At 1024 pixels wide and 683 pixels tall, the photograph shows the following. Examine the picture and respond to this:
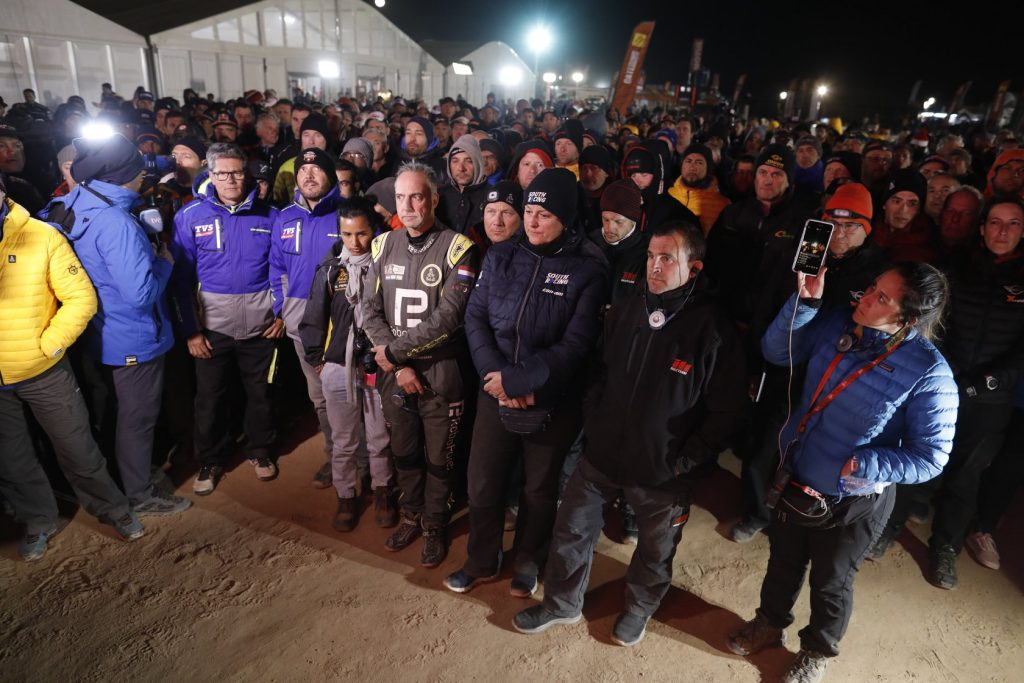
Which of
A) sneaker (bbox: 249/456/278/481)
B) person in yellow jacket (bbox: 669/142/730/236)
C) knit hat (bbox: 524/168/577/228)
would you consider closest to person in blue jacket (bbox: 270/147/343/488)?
sneaker (bbox: 249/456/278/481)

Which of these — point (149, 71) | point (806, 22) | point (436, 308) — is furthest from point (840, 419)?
point (806, 22)

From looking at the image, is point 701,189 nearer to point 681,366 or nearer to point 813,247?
point 813,247

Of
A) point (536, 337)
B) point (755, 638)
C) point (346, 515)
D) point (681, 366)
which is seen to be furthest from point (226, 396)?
point (755, 638)

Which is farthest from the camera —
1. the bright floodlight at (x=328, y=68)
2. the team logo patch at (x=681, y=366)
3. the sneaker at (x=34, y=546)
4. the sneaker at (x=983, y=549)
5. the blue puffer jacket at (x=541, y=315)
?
the bright floodlight at (x=328, y=68)

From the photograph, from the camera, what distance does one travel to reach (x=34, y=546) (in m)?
3.93

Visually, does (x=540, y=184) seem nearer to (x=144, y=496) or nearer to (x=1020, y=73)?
(x=144, y=496)

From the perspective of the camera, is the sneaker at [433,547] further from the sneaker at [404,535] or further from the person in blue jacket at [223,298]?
the person in blue jacket at [223,298]

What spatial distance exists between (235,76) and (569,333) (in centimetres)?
2513

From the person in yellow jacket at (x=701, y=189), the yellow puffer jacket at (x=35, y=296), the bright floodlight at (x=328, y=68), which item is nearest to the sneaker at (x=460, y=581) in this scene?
the yellow puffer jacket at (x=35, y=296)

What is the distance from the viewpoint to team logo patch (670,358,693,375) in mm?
2918

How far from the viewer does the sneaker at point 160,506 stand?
4.38 m

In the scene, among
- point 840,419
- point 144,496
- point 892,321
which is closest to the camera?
point 892,321

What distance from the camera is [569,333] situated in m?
3.21

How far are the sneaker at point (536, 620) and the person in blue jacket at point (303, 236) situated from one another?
1.93m
